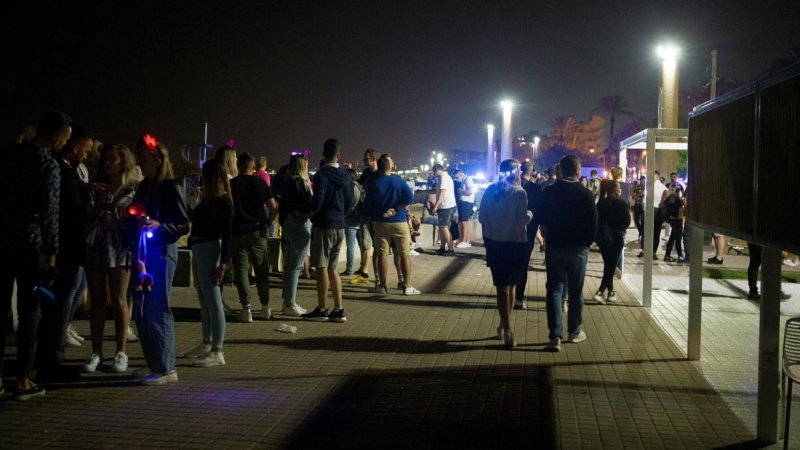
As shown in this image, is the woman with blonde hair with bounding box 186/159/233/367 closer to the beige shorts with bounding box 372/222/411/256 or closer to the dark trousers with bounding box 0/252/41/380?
the dark trousers with bounding box 0/252/41/380

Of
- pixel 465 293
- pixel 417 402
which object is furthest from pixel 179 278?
pixel 417 402

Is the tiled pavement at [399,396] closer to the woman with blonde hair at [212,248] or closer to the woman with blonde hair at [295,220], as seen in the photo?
the woman with blonde hair at [212,248]

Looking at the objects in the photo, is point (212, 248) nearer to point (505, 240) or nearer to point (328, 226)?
point (328, 226)

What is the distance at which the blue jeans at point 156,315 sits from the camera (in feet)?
22.3

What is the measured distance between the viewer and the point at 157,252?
22.5 feet

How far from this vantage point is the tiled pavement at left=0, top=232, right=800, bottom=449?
18.4 feet

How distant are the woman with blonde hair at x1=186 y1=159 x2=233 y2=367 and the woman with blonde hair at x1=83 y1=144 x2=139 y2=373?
0.65 meters

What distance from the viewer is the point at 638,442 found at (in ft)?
18.5

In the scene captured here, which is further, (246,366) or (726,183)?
(246,366)

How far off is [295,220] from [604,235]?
4.29 m

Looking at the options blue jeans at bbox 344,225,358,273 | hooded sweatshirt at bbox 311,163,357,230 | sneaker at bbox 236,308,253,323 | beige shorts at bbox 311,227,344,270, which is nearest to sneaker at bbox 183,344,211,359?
sneaker at bbox 236,308,253,323

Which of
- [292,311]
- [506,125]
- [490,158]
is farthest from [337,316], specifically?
[490,158]

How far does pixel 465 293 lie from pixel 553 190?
421 cm

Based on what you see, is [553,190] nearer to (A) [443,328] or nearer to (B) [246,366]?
(A) [443,328]
